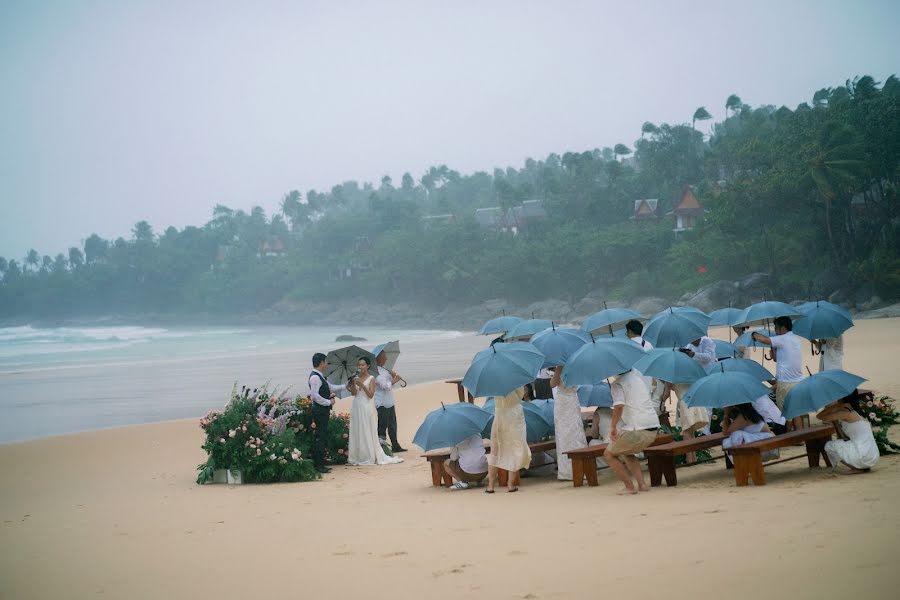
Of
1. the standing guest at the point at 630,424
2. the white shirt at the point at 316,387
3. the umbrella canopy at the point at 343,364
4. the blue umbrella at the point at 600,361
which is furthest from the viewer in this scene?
the umbrella canopy at the point at 343,364

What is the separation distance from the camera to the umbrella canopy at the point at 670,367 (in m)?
9.55

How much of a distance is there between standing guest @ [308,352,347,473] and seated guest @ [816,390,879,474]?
6.21 metres

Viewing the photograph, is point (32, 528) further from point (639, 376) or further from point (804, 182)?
point (804, 182)

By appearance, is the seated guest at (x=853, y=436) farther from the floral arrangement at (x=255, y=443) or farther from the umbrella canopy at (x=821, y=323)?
the floral arrangement at (x=255, y=443)

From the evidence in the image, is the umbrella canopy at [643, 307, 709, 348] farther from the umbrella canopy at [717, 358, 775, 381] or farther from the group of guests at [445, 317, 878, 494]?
the umbrella canopy at [717, 358, 775, 381]

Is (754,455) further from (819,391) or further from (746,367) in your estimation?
(746,367)

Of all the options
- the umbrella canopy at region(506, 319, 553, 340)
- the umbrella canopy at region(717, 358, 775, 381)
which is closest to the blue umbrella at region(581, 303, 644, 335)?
the umbrella canopy at region(506, 319, 553, 340)

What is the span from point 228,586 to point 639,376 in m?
4.44

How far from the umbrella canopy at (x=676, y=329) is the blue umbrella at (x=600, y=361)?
2.66 m

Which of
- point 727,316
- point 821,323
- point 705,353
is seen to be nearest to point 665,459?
point 705,353

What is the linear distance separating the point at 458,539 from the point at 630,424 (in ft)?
7.30

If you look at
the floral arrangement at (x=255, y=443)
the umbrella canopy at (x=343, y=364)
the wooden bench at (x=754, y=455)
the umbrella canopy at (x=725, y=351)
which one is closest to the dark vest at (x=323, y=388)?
the floral arrangement at (x=255, y=443)

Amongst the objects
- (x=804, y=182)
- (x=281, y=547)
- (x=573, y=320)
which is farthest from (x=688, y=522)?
(x=573, y=320)

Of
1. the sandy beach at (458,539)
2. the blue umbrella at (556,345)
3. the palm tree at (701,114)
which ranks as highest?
the palm tree at (701,114)
